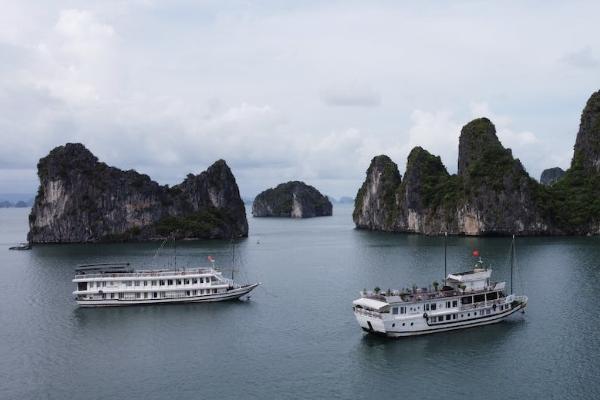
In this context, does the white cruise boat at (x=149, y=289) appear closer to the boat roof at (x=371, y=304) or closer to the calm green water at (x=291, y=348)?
the calm green water at (x=291, y=348)

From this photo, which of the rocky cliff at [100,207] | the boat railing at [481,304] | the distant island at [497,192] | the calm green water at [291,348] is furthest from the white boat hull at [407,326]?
the rocky cliff at [100,207]

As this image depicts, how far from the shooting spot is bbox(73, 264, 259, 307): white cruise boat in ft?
252

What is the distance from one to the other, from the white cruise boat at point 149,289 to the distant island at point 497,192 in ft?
353

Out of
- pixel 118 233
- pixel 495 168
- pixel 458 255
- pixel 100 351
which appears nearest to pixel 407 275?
pixel 458 255

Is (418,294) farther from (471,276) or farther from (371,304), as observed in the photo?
(471,276)

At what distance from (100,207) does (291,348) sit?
421 ft

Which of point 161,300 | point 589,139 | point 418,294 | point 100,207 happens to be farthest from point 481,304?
point 589,139

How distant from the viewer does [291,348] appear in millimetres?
56875

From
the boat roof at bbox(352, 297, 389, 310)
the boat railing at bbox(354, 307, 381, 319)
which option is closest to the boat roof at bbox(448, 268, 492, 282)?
the boat roof at bbox(352, 297, 389, 310)

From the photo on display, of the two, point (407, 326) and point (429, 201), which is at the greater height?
point (429, 201)

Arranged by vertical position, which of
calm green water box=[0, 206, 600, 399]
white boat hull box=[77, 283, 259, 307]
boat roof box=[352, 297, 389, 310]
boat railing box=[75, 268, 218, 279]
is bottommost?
calm green water box=[0, 206, 600, 399]

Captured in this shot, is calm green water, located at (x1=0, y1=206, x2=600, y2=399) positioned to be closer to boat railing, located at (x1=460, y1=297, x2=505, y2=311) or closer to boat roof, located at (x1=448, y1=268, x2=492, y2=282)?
boat railing, located at (x1=460, y1=297, x2=505, y2=311)

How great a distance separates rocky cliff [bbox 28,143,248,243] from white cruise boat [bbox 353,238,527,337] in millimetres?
117564

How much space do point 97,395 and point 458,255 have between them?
8567cm
